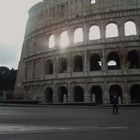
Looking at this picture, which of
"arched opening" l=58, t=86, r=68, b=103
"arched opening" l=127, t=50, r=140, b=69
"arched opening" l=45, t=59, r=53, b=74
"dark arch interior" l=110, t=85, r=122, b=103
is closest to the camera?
"dark arch interior" l=110, t=85, r=122, b=103

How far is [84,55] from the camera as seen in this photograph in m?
29.5

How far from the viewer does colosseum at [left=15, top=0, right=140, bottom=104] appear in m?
28.0

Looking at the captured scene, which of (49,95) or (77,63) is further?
(49,95)

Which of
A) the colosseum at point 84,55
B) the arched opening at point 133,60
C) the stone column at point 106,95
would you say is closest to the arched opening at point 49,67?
the colosseum at point 84,55

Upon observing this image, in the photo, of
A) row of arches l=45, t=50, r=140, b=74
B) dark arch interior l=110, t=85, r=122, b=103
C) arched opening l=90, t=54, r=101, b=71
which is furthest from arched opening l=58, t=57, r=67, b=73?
dark arch interior l=110, t=85, r=122, b=103

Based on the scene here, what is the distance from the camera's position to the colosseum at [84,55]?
91.9 feet

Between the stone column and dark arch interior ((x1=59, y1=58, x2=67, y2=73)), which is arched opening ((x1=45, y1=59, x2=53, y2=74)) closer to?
dark arch interior ((x1=59, y1=58, x2=67, y2=73))

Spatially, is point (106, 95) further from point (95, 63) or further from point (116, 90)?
point (95, 63)

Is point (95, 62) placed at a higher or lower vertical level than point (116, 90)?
higher

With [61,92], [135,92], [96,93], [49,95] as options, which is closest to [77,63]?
[61,92]

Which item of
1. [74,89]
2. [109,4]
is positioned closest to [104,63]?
[74,89]

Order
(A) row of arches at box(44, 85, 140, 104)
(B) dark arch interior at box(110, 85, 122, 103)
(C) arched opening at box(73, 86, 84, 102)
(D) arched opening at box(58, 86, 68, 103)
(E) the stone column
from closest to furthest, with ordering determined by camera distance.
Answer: (E) the stone column
(A) row of arches at box(44, 85, 140, 104)
(B) dark arch interior at box(110, 85, 122, 103)
(C) arched opening at box(73, 86, 84, 102)
(D) arched opening at box(58, 86, 68, 103)

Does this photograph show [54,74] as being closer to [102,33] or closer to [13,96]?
[102,33]

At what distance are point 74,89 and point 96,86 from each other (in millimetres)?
2728
